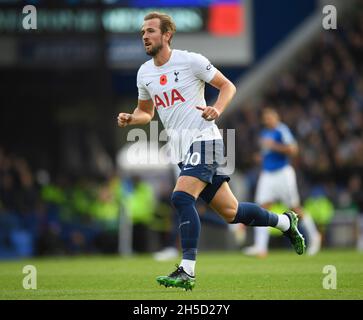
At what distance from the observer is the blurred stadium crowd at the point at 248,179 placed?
18.3 meters

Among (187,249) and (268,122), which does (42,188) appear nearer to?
(268,122)

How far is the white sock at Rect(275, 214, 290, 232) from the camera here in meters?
9.56

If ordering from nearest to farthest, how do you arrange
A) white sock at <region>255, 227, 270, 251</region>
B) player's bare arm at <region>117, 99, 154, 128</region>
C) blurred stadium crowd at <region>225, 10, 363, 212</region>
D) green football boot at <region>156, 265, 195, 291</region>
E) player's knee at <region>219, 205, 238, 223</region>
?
green football boot at <region>156, 265, 195, 291</region> < player's knee at <region>219, 205, 238, 223</region> < player's bare arm at <region>117, 99, 154, 128</region> < white sock at <region>255, 227, 270, 251</region> < blurred stadium crowd at <region>225, 10, 363, 212</region>

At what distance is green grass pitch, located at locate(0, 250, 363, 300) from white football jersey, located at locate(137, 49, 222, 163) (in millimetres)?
1280

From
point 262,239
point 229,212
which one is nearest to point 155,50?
point 229,212

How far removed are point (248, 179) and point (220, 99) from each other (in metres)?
11.0

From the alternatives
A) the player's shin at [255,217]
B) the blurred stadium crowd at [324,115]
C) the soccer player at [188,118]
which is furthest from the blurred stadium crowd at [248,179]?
the soccer player at [188,118]

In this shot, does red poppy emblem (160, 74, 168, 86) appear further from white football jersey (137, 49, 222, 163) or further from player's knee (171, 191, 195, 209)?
player's knee (171, 191, 195, 209)

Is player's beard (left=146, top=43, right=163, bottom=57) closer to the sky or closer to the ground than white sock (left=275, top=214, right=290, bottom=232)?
closer to the sky

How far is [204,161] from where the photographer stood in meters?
8.67

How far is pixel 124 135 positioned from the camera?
2586 cm

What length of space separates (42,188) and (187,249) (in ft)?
37.3

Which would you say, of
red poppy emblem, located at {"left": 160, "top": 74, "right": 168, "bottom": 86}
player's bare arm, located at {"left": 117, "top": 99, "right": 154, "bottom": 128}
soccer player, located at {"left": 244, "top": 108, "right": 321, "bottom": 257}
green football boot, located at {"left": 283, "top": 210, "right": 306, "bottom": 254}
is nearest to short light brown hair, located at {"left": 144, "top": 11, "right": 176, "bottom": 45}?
red poppy emblem, located at {"left": 160, "top": 74, "right": 168, "bottom": 86}
